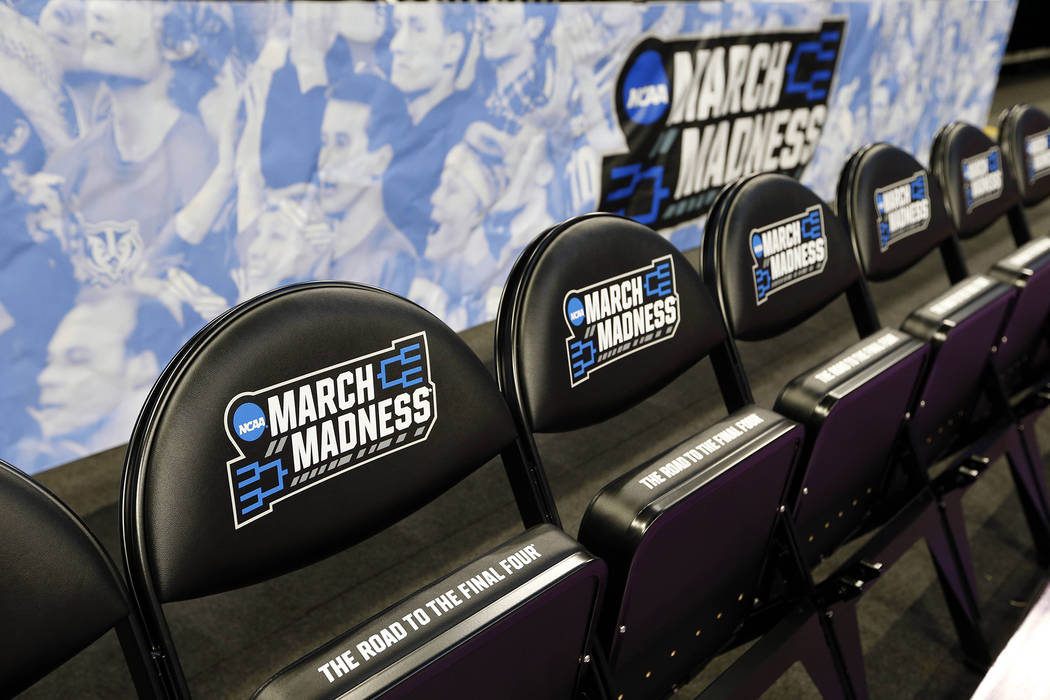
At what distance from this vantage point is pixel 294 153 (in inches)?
72.9

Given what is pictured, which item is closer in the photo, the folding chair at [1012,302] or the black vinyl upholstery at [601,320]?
the black vinyl upholstery at [601,320]

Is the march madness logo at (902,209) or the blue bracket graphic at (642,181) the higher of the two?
the march madness logo at (902,209)

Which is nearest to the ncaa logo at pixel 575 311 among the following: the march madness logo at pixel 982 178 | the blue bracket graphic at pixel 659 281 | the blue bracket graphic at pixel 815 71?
the blue bracket graphic at pixel 659 281

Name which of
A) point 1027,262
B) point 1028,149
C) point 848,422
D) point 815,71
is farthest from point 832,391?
point 815,71

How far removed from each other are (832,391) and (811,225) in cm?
43

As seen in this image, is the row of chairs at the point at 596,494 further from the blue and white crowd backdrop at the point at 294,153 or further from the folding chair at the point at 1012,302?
the blue and white crowd backdrop at the point at 294,153

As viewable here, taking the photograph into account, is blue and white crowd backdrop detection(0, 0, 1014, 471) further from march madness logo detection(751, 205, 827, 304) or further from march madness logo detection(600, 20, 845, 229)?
march madness logo detection(751, 205, 827, 304)

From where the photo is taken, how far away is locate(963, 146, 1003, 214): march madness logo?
206cm

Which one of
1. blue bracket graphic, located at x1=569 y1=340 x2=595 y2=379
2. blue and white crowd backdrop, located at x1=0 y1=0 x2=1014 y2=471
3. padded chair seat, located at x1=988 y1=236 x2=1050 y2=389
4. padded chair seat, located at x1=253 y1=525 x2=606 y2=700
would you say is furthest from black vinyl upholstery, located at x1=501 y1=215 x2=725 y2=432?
blue and white crowd backdrop, located at x1=0 y1=0 x2=1014 y2=471

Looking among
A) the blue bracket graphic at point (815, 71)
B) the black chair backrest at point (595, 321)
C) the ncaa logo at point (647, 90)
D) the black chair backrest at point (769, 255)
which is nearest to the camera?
the black chair backrest at point (595, 321)

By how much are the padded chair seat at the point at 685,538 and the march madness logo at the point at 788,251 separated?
13.0 inches

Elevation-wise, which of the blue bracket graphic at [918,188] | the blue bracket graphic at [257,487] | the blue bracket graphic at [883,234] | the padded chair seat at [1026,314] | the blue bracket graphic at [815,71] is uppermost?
the blue bracket graphic at [815,71]

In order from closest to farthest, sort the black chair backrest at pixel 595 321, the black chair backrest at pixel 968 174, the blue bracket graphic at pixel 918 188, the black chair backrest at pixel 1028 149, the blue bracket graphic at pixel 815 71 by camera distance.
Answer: the black chair backrest at pixel 595 321
the blue bracket graphic at pixel 918 188
the black chair backrest at pixel 968 174
the black chair backrest at pixel 1028 149
the blue bracket graphic at pixel 815 71

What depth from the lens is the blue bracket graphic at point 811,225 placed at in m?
1.42
